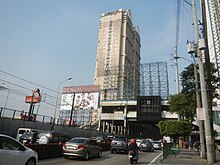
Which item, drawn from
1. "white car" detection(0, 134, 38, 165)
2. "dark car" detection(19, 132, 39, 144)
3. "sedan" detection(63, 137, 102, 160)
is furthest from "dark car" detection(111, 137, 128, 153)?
"white car" detection(0, 134, 38, 165)

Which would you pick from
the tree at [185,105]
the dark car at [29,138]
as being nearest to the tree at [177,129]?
the tree at [185,105]

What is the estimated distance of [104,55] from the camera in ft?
349

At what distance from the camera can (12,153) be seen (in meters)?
7.91

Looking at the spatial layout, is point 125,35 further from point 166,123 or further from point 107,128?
point 166,123

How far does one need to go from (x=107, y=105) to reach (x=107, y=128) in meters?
8.96

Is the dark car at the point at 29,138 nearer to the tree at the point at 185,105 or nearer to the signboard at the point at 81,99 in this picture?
the tree at the point at 185,105

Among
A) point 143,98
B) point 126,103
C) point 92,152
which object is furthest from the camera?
point 126,103

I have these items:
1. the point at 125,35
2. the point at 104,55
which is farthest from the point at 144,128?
the point at 125,35

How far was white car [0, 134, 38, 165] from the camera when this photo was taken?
759cm

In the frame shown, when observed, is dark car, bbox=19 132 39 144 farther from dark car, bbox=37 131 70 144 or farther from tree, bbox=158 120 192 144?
tree, bbox=158 120 192 144

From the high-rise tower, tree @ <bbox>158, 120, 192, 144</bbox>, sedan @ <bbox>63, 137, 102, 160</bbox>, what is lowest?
sedan @ <bbox>63, 137, 102, 160</bbox>

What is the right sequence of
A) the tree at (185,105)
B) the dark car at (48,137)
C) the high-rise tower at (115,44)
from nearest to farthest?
the dark car at (48,137) → the tree at (185,105) → the high-rise tower at (115,44)

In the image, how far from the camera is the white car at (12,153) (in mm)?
7594

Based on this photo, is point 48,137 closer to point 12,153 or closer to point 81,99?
point 12,153
